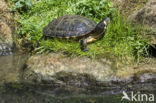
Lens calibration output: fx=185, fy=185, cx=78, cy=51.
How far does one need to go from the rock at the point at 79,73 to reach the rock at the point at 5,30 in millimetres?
1773

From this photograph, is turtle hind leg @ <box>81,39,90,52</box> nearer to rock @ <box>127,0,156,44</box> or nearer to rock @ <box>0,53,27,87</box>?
rock @ <box>127,0,156,44</box>

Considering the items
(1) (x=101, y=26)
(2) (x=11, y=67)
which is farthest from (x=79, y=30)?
(2) (x=11, y=67)

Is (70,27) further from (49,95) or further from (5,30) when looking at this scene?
(5,30)

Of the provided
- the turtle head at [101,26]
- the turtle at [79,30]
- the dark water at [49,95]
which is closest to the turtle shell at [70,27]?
the turtle at [79,30]

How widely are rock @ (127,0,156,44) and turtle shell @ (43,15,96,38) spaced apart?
46.8 inches

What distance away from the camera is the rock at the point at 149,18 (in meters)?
4.42

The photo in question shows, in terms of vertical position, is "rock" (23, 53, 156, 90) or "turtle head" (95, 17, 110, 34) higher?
"turtle head" (95, 17, 110, 34)

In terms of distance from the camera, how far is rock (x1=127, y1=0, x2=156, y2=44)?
174 inches

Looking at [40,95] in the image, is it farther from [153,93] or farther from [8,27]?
[8,27]

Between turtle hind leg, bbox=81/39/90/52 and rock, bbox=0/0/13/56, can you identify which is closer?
turtle hind leg, bbox=81/39/90/52

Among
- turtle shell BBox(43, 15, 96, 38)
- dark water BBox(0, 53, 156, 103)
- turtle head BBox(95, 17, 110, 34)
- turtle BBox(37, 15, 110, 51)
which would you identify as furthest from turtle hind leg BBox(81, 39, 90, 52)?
dark water BBox(0, 53, 156, 103)

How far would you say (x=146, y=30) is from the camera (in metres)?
4.52

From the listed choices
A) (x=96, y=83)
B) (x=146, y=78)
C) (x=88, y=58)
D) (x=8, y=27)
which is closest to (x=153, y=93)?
(x=146, y=78)

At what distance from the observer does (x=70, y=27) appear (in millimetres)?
4711
